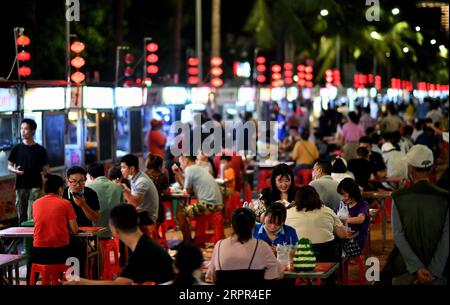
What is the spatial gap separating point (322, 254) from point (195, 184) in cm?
551

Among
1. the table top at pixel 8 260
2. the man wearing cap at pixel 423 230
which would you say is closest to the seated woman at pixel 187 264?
the man wearing cap at pixel 423 230

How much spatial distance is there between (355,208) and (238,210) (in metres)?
3.41

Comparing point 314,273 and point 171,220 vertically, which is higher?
point 314,273

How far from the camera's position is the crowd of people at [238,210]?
27.2 feet

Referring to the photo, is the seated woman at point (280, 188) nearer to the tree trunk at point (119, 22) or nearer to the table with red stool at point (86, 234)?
the table with red stool at point (86, 234)

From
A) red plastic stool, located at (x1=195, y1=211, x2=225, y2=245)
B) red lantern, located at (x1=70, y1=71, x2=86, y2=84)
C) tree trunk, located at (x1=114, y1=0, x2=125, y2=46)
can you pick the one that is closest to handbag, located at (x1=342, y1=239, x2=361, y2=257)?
red plastic stool, located at (x1=195, y1=211, x2=225, y2=245)

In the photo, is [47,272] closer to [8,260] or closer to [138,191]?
[8,260]

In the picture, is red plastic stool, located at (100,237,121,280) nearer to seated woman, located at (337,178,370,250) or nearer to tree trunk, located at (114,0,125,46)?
seated woman, located at (337,178,370,250)

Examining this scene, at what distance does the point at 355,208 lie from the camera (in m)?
12.3

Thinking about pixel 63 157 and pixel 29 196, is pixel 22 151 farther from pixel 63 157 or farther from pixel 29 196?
pixel 63 157

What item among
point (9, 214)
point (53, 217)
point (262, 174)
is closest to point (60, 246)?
point (53, 217)

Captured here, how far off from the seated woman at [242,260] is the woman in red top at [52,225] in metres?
2.78

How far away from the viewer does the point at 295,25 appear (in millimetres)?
43281

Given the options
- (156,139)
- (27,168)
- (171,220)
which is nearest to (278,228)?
(27,168)
